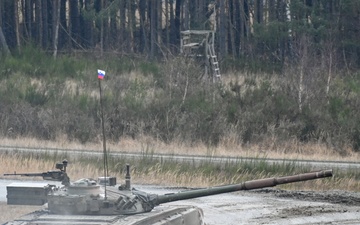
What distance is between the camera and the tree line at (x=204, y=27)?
3894cm

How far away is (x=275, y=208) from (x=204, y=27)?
95.3ft

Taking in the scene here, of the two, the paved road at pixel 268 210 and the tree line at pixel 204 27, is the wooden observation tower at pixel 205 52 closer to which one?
the tree line at pixel 204 27

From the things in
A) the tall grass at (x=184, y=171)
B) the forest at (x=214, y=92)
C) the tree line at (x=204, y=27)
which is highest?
the tree line at (x=204, y=27)

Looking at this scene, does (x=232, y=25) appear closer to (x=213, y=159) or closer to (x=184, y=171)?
(x=213, y=159)

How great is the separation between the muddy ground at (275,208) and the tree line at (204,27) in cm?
1317

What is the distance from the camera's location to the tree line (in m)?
38.9

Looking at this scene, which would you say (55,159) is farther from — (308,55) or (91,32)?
(91,32)

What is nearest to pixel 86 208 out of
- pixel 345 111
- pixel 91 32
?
pixel 345 111

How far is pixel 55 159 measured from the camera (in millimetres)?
19719

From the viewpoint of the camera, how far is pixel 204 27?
44.2 metres

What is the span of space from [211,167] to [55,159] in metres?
3.26

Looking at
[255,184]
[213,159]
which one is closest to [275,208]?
[213,159]

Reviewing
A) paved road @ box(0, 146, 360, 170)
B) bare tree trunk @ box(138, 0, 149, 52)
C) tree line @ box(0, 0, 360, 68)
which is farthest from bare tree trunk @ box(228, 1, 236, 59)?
paved road @ box(0, 146, 360, 170)

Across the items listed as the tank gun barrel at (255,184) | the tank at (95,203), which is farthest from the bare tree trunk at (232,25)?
the tank at (95,203)
